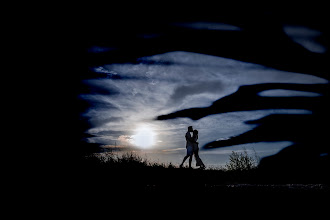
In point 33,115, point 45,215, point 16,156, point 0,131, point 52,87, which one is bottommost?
point 45,215

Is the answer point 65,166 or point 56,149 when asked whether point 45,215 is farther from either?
point 65,166

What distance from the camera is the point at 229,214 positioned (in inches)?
70.4

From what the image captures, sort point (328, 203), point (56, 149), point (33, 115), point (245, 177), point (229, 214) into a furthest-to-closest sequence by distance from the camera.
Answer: point (245, 177) < point (56, 149) < point (33, 115) < point (328, 203) < point (229, 214)

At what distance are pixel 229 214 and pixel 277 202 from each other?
2.17ft

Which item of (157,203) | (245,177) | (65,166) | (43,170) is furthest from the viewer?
(245,177)

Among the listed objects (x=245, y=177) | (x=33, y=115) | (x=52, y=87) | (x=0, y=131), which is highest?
(x=52, y=87)

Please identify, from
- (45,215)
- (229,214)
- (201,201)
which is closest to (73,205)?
(45,215)

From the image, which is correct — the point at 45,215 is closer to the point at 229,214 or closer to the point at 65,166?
the point at 229,214

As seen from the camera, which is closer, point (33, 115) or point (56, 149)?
point (33, 115)

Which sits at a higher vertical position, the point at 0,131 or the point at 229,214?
the point at 0,131

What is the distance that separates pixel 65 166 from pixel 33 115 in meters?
2.40

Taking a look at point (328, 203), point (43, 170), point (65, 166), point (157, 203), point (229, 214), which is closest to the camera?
point (229, 214)

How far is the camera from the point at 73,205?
Answer: 7.29 feet

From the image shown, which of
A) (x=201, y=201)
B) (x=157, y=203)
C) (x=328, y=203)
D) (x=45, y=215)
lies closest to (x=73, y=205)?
(x=45, y=215)
